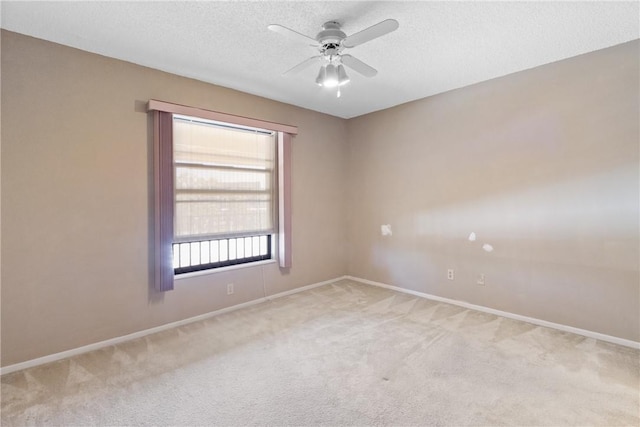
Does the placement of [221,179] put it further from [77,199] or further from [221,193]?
[77,199]

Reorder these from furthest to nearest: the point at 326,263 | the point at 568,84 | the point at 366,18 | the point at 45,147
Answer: the point at 326,263
the point at 568,84
the point at 45,147
the point at 366,18

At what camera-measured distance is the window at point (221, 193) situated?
10.7 feet

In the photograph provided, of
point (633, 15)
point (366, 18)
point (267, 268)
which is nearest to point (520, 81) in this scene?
point (633, 15)

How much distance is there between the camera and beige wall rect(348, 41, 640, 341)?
2.73 meters

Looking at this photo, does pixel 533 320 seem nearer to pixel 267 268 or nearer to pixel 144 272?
pixel 267 268

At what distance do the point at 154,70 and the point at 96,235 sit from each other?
1655 mm

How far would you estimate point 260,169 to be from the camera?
3930 millimetres

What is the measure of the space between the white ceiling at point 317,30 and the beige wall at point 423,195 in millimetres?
268

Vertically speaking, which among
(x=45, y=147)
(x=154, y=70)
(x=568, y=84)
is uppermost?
(x=154, y=70)

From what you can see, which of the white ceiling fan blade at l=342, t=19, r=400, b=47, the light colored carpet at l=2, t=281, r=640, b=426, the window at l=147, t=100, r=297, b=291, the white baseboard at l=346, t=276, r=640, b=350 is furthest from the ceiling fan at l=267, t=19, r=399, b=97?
the white baseboard at l=346, t=276, r=640, b=350

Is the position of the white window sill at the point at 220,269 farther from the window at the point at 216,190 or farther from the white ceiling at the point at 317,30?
the white ceiling at the point at 317,30

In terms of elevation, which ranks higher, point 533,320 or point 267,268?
point 267,268

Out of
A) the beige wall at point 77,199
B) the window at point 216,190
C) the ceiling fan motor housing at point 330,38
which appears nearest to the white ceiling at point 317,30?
the ceiling fan motor housing at point 330,38

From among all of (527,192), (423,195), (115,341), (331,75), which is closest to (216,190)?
(115,341)
